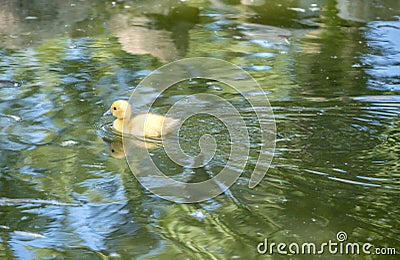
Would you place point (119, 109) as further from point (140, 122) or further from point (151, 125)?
point (151, 125)

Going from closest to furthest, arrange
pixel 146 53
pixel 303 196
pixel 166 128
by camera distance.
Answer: pixel 303 196 < pixel 166 128 < pixel 146 53

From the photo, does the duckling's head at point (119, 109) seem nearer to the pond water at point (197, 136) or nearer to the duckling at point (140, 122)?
the duckling at point (140, 122)

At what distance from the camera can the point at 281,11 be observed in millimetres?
7883

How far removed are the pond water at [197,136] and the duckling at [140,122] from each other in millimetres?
111

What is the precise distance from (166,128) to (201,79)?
3.80 feet

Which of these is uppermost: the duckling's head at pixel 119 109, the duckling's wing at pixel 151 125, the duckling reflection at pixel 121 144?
the duckling's head at pixel 119 109

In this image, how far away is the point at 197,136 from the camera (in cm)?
444

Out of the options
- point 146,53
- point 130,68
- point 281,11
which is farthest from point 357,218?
point 281,11

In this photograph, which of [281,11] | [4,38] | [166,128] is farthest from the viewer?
[281,11]

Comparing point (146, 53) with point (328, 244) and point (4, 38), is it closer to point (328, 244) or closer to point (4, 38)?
point (4, 38)

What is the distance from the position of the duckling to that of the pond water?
0.36 ft

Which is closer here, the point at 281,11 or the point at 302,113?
the point at 302,113

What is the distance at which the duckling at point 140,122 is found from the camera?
15.1 ft

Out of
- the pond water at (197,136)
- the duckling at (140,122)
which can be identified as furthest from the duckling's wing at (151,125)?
the pond water at (197,136)
